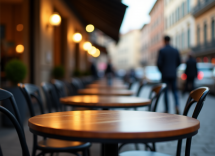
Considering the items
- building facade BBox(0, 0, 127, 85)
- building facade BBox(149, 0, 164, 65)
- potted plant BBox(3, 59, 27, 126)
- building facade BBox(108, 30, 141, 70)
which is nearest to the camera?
potted plant BBox(3, 59, 27, 126)

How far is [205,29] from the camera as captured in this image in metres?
27.5

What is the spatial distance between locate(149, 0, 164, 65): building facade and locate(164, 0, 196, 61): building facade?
165 inches

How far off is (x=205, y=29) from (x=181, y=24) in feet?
25.3

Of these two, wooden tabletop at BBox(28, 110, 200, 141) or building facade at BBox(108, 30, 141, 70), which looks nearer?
wooden tabletop at BBox(28, 110, 200, 141)

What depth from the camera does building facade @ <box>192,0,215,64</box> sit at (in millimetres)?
25530

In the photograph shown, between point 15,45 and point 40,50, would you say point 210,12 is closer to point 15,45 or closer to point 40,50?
point 15,45

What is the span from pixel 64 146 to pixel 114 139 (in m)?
1.13

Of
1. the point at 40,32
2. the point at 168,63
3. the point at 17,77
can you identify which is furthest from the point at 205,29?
the point at 17,77

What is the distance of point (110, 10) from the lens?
868 cm

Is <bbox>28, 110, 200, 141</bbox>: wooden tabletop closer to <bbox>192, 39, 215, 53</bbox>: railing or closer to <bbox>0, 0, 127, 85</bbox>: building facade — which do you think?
<bbox>0, 0, 127, 85</bbox>: building facade

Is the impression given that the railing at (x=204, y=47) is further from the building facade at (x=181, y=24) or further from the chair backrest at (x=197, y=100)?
the chair backrest at (x=197, y=100)

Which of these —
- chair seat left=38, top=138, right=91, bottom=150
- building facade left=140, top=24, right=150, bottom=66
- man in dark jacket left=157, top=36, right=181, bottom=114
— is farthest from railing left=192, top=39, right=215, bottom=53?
building facade left=140, top=24, right=150, bottom=66

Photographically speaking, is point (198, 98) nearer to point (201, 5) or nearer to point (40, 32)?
point (40, 32)

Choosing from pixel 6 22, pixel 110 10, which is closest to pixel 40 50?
pixel 110 10
